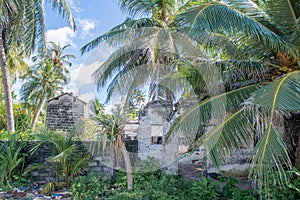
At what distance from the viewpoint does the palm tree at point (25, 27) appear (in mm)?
8195

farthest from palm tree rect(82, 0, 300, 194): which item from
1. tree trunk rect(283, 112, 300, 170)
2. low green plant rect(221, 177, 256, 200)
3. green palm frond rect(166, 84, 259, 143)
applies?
tree trunk rect(283, 112, 300, 170)

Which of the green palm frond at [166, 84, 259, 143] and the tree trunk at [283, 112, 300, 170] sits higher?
the green palm frond at [166, 84, 259, 143]

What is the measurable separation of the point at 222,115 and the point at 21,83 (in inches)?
689

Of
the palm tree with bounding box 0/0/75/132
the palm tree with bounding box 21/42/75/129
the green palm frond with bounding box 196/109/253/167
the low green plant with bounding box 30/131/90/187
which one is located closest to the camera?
the green palm frond with bounding box 196/109/253/167

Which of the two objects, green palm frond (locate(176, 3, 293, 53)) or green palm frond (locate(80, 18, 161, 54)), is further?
green palm frond (locate(80, 18, 161, 54))

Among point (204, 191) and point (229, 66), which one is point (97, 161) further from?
point (229, 66)

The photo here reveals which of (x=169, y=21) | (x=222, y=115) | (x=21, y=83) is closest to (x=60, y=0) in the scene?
(x=169, y=21)

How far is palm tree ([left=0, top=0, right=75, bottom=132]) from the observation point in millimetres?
8195

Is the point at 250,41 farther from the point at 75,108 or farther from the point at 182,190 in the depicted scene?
the point at 75,108

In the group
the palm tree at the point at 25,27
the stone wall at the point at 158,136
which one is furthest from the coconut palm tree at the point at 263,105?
the palm tree at the point at 25,27

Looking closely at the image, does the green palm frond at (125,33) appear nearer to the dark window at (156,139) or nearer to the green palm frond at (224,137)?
the dark window at (156,139)

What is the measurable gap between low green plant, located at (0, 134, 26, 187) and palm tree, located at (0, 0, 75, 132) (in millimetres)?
2350

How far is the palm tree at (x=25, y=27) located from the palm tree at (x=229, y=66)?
9.16ft

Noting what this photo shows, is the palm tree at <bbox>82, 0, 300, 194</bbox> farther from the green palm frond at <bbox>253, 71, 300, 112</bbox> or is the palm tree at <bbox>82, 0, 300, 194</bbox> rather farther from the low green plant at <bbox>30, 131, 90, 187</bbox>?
the low green plant at <bbox>30, 131, 90, 187</bbox>
